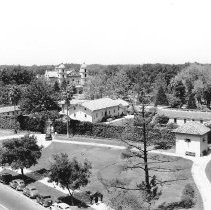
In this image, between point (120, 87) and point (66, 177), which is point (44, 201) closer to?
point (66, 177)

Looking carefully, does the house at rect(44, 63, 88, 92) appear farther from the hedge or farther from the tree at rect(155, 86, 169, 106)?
the hedge

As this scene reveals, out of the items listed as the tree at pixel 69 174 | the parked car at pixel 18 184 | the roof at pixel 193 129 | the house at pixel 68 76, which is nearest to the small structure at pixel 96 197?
the tree at pixel 69 174

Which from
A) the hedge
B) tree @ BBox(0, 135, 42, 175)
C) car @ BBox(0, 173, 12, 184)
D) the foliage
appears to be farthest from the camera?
the foliage

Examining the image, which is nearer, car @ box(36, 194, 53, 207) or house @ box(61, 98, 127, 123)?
car @ box(36, 194, 53, 207)

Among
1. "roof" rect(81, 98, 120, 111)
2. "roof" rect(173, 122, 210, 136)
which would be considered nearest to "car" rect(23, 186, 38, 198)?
"roof" rect(173, 122, 210, 136)

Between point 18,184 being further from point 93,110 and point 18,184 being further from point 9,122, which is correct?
point 9,122

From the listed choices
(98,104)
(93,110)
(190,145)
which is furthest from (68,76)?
(190,145)
